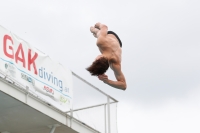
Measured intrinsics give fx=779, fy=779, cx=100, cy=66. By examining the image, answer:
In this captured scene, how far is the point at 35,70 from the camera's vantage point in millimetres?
17141

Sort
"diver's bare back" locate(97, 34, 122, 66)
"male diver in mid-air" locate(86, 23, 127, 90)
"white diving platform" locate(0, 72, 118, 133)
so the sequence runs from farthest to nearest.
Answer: "white diving platform" locate(0, 72, 118, 133), "diver's bare back" locate(97, 34, 122, 66), "male diver in mid-air" locate(86, 23, 127, 90)

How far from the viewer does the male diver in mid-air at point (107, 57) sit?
13552 millimetres

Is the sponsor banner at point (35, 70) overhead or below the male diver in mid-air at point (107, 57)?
overhead

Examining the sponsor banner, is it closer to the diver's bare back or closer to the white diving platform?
the white diving platform

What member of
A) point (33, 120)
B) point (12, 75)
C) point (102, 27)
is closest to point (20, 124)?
point (33, 120)

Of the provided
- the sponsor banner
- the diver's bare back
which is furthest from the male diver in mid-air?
the sponsor banner

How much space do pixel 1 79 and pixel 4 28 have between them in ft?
4.08

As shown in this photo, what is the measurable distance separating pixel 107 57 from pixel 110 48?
39 cm

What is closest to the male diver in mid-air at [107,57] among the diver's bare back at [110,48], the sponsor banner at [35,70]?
the diver's bare back at [110,48]

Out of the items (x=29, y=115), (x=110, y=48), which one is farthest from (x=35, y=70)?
(x=110, y=48)

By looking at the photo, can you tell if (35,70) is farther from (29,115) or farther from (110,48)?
(110,48)

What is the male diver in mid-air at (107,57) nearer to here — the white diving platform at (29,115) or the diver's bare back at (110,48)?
the diver's bare back at (110,48)

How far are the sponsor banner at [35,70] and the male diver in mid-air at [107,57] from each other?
7.40 ft

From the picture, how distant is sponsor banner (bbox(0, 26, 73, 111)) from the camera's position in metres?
16.4
